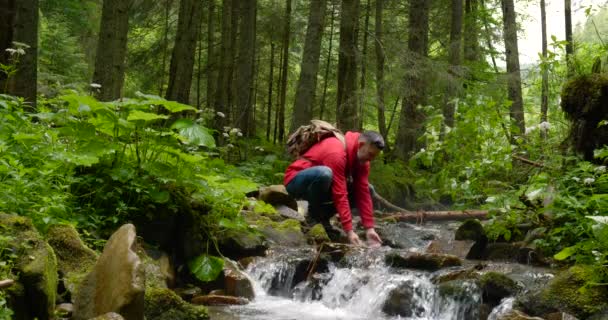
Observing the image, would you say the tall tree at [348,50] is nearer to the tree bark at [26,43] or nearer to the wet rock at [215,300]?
the tree bark at [26,43]

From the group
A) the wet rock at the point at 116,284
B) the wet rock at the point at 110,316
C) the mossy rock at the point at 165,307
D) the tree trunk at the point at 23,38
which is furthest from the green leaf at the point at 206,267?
the tree trunk at the point at 23,38

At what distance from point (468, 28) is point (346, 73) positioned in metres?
7.39

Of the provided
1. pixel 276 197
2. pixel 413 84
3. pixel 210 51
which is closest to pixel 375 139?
pixel 276 197

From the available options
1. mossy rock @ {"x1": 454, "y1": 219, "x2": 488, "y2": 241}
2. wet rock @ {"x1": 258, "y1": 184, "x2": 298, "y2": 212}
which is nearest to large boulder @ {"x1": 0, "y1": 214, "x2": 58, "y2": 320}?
mossy rock @ {"x1": 454, "y1": 219, "x2": 488, "y2": 241}

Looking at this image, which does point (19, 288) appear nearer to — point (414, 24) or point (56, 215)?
point (56, 215)

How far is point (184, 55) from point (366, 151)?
830 centimetres

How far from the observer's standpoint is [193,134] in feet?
15.3

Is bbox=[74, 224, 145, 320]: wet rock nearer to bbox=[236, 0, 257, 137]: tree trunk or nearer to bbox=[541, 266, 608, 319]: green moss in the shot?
bbox=[541, 266, 608, 319]: green moss

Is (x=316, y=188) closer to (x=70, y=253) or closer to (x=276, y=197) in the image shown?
(x=276, y=197)

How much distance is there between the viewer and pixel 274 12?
66.2 feet

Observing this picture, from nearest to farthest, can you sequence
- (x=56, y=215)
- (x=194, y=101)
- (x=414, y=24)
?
1. (x=56, y=215)
2. (x=414, y=24)
3. (x=194, y=101)

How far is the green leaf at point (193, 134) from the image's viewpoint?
15.1ft

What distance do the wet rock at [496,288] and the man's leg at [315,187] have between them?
6.39ft

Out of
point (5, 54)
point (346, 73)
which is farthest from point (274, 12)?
point (5, 54)
